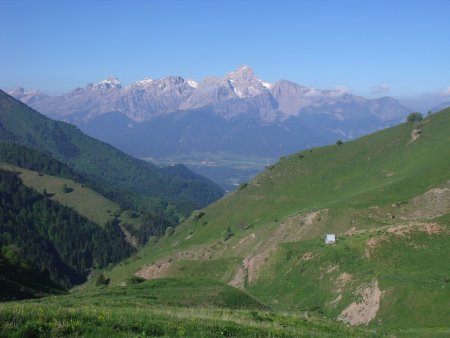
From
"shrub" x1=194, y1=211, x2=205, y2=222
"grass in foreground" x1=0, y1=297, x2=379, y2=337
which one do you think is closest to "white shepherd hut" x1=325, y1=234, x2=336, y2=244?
"grass in foreground" x1=0, y1=297, x2=379, y2=337

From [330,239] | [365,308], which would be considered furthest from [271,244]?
[365,308]

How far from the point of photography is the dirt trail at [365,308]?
49375 mm

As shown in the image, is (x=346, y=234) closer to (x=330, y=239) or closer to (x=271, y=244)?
(x=330, y=239)

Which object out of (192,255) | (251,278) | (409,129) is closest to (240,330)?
(251,278)

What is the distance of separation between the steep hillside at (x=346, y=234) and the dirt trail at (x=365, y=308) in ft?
0.49

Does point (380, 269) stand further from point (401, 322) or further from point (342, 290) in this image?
point (401, 322)

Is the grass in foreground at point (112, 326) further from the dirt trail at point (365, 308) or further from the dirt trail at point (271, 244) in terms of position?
the dirt trail at point (271, 244)

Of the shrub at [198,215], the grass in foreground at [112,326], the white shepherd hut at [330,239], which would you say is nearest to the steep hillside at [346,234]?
the shrub at [198,215]

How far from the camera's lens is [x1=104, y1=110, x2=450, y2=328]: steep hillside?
2051 inches

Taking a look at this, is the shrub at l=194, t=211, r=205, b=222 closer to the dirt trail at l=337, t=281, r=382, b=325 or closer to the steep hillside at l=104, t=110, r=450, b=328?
the steep hillside at l=104, t=110, r=450, b=328

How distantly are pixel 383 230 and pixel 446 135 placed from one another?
6688cm

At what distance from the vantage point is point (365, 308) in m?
51.1

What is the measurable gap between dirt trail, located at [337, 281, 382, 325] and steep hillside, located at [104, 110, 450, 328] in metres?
0.15

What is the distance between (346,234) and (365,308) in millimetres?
28799
